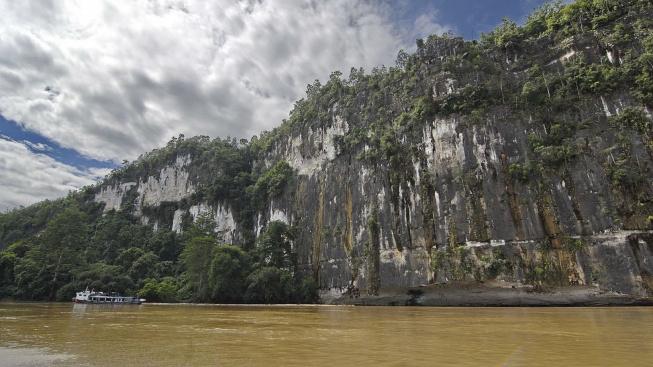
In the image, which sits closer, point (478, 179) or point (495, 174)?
point (495, 174)

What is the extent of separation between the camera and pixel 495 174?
92.4 feet

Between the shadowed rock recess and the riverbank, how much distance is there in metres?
0.10

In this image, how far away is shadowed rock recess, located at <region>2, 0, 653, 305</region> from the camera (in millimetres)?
23312

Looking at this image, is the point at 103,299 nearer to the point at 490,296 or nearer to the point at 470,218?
the point at 470,218

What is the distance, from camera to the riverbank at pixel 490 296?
22.2 metres

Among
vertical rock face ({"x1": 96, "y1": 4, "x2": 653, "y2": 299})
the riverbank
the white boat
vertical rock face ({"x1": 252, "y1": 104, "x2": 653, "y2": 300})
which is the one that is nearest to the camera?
the riverbank

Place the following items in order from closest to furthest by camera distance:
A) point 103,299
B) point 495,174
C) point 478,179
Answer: point 495,174 < point 478,179 < point 103,299

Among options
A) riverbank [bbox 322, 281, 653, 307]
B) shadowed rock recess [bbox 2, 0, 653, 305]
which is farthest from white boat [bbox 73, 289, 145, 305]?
riverbank [bbox 322, 281, 653, 307]

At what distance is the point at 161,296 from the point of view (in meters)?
37.4

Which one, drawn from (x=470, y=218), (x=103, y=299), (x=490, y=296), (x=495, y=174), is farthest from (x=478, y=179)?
(x=103, y=299)

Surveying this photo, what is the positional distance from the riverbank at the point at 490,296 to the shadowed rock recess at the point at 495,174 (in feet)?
0.33

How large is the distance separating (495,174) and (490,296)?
9326 millimetres

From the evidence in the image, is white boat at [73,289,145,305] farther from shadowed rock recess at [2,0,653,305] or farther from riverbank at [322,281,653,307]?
riverbank at [322,281,653,307]

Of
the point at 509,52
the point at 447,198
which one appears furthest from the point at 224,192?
the point at 509,52
